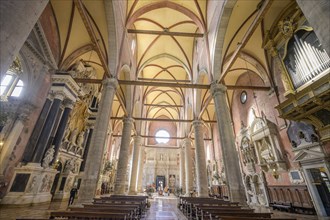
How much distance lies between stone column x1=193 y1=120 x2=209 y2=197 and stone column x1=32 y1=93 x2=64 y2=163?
36.0 ft

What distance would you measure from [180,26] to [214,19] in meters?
5.20

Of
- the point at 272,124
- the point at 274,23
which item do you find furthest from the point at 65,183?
the point at 274,23

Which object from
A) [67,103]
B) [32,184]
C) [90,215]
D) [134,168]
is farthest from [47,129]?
[134,168]

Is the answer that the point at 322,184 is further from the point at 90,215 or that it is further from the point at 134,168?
the point at 134,168

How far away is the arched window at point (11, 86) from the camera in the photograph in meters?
8.91

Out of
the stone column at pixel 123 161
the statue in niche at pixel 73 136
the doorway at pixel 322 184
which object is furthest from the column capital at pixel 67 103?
the doorway at pixel 322 184

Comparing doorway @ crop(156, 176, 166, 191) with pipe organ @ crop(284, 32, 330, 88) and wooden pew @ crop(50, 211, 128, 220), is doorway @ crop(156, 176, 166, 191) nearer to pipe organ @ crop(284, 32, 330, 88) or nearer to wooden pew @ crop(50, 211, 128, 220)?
pipe organ @ crop(284, 32, 330, 88)

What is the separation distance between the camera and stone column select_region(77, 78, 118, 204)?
21.5ft

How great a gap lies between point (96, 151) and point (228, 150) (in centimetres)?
624

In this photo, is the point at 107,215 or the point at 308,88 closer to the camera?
the point at 107,215

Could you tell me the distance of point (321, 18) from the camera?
254cm

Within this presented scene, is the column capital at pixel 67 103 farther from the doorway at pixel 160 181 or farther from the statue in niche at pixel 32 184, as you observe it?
the doorway at pixel 160 181

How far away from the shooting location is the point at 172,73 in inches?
799

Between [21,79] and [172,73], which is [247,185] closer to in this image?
[172,73]
